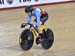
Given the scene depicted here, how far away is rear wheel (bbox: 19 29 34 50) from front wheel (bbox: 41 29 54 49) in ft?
1.10

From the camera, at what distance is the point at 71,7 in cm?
1822

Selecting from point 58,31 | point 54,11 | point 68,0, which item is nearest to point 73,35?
point 58,31

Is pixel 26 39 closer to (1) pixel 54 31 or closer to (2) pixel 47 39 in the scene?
(2) pixel 47 39

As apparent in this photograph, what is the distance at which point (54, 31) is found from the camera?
37.2 feet

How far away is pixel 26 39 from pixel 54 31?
2759 millimetres

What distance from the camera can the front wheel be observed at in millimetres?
8891

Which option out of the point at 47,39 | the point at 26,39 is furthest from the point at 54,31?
the point at 26,39

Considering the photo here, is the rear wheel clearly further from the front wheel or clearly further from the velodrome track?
the front wheel

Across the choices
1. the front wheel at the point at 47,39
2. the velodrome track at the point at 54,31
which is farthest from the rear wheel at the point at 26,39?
the front wheel at the point at 47,39

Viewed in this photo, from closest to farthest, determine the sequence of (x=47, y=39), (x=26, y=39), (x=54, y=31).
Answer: (x=26, y=39)
(x=47, y=39)
(x=54, y=31)

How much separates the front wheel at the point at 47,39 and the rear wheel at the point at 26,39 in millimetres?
335

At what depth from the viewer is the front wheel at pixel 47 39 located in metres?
8.89

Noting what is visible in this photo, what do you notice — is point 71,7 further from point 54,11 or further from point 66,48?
point 66,48

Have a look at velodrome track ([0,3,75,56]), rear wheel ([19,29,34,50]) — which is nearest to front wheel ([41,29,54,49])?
velodrome track ([0,3,75,56])
